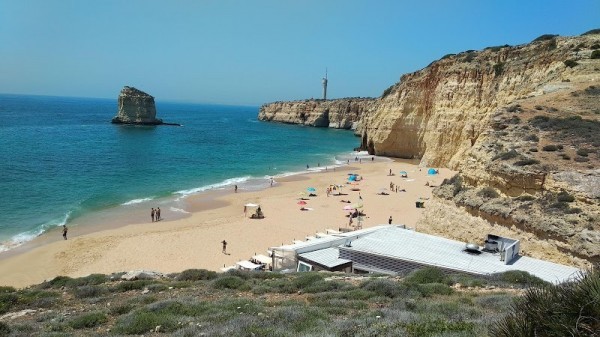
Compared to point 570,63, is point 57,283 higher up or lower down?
lower down

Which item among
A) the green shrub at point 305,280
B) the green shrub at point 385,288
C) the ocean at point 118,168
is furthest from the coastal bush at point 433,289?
the ocean at point 118,168

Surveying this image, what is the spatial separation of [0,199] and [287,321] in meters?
30.4

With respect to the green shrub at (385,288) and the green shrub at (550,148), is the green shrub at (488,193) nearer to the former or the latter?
the green shrub at (550,148)

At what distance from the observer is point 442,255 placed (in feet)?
45.4

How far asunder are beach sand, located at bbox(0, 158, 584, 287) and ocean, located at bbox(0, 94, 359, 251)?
2.49 m

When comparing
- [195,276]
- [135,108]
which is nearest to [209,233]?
[195,276]

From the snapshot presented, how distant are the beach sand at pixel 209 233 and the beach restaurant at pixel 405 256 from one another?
277cm

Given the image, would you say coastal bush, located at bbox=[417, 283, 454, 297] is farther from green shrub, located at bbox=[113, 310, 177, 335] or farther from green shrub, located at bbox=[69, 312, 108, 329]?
green shrub, located at bbox=[69, 312, 108, 329]

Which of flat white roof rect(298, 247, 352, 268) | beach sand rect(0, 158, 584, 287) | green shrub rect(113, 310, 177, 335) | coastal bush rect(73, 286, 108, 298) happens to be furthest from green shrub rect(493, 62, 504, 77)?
green shrub rect(113, 310, 177, 335)

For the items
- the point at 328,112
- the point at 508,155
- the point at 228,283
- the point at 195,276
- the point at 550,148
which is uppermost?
the point at 328,112

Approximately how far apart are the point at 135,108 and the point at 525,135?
88.7 meters

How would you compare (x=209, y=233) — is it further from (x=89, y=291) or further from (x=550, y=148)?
(x=550, y=148)

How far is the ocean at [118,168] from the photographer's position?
28.6 meters

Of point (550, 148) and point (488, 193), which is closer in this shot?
point (488, 193)
